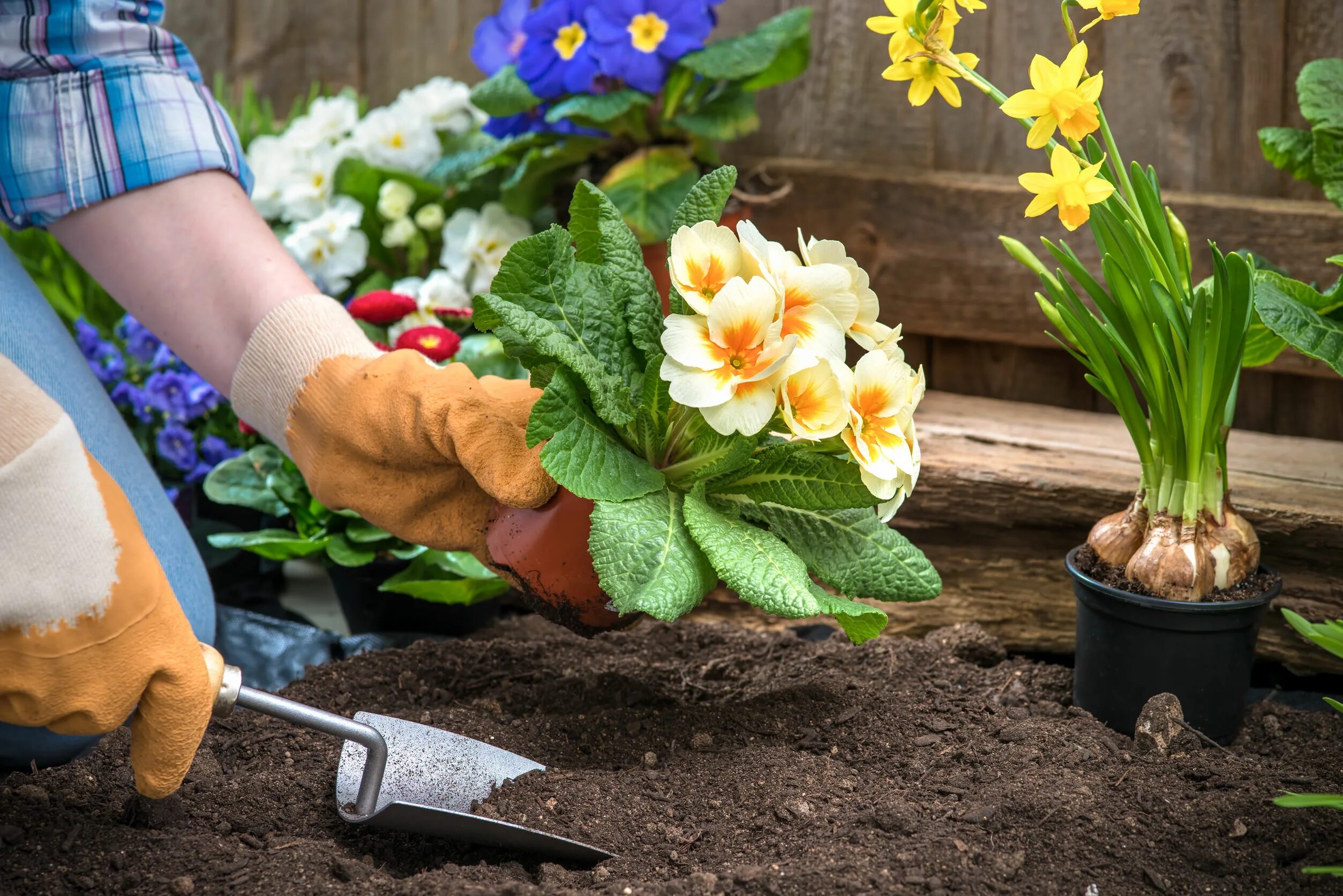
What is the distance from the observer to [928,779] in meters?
1.24

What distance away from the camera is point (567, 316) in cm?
120

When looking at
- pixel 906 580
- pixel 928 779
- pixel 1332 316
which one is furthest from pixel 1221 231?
pixel 928 779

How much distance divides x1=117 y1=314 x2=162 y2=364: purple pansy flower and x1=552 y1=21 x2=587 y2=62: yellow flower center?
95 centimetres

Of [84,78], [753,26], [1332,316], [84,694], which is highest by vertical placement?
[753,26]

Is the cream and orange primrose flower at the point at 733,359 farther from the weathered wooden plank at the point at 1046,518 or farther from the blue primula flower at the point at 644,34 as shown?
the blue primula flower at the point at 644,34

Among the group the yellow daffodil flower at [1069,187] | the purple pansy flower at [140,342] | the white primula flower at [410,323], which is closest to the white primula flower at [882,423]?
the yellow daffodil flower at [1069,187]

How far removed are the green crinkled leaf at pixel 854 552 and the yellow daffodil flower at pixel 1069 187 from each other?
0.41 m

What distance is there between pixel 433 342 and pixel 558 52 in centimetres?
65

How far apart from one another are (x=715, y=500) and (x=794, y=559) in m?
0.13

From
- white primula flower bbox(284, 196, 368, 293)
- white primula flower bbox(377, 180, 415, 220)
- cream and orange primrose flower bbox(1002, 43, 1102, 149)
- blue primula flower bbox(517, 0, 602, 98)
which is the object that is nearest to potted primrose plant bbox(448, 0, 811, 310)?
blue primula flower bbox(517, 0, 602, 98)

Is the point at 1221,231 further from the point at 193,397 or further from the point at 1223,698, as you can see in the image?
the point at 193,397

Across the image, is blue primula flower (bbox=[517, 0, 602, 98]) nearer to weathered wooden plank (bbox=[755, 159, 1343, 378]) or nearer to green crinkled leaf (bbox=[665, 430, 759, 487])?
weathered wooden plank (bbox=[755, 159, 1343, 378])

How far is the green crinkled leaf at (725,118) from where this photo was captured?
215cm

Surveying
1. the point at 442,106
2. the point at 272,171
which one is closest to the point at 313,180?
the point at 272,171
